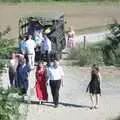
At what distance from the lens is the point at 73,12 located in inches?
2250

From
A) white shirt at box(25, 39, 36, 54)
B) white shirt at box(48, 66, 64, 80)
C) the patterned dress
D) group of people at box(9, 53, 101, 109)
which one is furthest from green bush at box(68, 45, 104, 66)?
white shirt at box(48, 66, 64, 80)

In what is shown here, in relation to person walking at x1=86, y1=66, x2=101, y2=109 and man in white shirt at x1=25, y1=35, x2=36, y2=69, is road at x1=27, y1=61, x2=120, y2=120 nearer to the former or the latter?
person walking at x1=86, y1=66, x2=101, y2=109

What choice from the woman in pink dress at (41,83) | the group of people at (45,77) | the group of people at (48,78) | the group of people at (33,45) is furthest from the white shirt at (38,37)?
the woman in pink dress at (41,83)

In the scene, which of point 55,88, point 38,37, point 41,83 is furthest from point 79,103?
point 38,37

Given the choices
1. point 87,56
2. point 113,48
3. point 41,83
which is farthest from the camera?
point 113,48

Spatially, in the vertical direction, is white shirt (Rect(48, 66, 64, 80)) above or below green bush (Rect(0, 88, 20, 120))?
below

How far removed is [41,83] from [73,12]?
37.3 metres

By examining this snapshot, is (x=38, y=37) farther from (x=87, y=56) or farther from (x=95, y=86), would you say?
(x=95, y=86)

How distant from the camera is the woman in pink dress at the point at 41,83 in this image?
19987 mm

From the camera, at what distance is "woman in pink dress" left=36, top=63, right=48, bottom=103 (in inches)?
787

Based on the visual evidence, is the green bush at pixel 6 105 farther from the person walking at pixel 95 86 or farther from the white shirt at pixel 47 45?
the white shirt at pixel 47 45

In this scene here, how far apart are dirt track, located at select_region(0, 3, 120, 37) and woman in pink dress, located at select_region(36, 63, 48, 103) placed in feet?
72.1

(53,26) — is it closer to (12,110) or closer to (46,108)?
(46,108)

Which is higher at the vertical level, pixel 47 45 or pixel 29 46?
pixel 29 46
